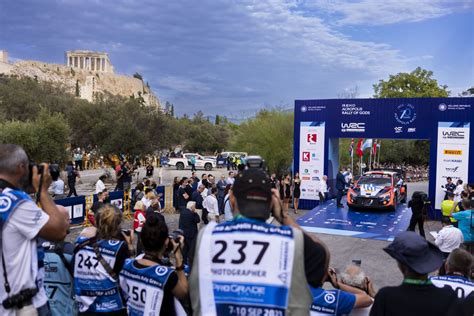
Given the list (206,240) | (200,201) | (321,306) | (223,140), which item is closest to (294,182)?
(200,201)

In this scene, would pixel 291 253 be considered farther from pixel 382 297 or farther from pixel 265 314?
pixel 382 297

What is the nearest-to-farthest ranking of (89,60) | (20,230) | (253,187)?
(253,187) < (20,230) < (89,60)

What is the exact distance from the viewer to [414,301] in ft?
8.57

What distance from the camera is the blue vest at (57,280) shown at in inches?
150

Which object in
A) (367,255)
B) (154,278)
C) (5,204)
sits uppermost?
(5,204)

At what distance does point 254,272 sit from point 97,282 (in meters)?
1.90

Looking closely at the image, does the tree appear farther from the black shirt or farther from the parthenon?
the parthenon

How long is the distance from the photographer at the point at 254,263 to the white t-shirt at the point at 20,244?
1092mm

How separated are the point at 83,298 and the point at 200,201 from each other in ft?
32.1

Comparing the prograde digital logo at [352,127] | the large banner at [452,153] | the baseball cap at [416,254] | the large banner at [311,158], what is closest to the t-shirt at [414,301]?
the baseball cap at [416,254]

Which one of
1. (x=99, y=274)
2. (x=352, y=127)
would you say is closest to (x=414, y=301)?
(x=99, y=274)

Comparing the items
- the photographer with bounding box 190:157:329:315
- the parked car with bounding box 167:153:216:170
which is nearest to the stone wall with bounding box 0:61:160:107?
the parked car with bounding box 167:153:216:170

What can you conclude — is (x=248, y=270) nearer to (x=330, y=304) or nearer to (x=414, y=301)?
(x=414, y=301)

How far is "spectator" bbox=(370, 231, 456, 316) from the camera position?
261 centimetres
